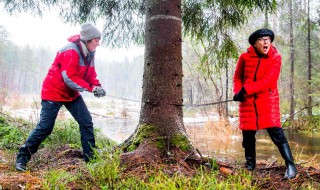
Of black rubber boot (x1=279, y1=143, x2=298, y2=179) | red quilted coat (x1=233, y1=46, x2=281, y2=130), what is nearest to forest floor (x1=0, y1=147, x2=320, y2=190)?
black rubber boot (x1=279, y1=143, x2=298, y2=179)

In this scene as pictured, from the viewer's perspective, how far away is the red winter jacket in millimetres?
2850

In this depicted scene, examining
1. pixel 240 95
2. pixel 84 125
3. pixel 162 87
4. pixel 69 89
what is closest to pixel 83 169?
pixel 84 125

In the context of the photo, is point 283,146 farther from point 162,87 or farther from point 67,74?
point 67,74

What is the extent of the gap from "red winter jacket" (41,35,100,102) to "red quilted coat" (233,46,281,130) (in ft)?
5.77

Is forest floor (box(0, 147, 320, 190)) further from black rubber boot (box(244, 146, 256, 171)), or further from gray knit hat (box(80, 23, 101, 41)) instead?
gray knit hat (box(80, 23, 101, 41))

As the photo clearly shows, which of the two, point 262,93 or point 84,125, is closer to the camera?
point 262,93

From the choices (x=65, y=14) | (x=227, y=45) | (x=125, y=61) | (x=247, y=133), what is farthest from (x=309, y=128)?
(x=125, y=61)

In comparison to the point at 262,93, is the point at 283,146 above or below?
below

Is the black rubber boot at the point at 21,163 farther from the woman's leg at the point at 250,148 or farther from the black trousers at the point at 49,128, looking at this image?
the woman's leg at the point at 250,148

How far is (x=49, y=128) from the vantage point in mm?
2922

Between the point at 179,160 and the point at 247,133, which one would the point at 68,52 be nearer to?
the point at 179,160

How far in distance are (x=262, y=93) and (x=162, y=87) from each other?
1.08 meters

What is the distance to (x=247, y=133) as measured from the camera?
297 cm

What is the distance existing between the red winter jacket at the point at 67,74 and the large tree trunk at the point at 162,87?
0.70 metres
